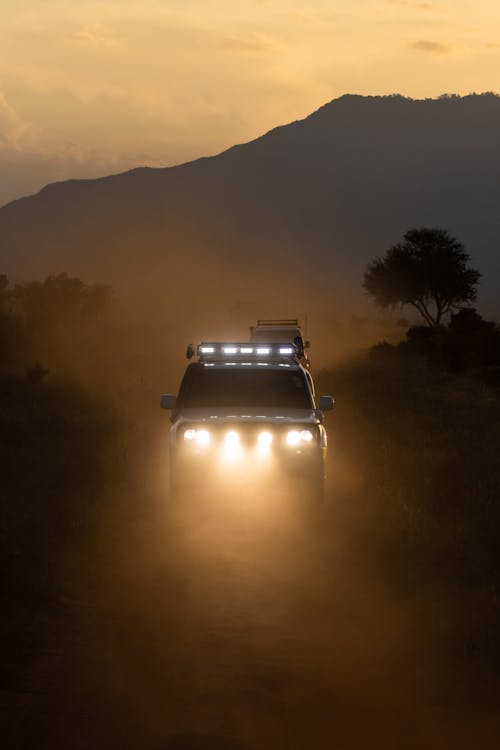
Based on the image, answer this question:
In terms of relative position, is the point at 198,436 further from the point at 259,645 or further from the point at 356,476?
the point at 259,645

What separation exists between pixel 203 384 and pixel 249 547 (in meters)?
3.86

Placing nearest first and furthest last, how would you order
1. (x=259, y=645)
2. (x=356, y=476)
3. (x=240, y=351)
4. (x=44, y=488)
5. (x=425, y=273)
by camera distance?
(x=259, y=645)
(x=240, y=351)
(x=44, y=488)
(x=356, y=476)
(x=425, y=273)

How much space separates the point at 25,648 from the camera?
8.17 m

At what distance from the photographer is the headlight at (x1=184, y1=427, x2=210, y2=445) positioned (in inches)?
541

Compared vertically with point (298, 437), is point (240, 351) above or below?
above

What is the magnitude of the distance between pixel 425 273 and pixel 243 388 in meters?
61.6

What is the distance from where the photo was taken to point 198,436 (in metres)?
13.8

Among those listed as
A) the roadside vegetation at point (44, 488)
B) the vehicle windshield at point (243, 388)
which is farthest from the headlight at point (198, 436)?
the roadside vegetation at point (44, 488)

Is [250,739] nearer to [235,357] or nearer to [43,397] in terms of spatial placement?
[235,357]

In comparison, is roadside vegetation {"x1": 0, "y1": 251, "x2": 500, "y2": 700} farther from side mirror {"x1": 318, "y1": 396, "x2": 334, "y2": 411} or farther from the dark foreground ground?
side mirror {"x1": 318, "y1": 396, "x2": 334, "y2": 411}

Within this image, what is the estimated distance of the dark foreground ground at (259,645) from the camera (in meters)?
6.59

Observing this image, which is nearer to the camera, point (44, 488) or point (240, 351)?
point (240, 351)

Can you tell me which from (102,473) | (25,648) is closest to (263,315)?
(102,473)

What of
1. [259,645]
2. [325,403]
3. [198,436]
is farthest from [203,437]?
[259,645]
